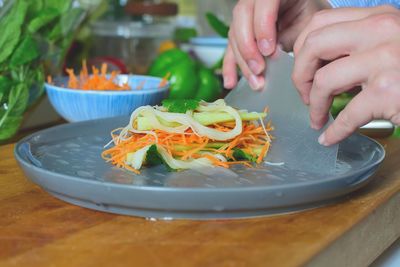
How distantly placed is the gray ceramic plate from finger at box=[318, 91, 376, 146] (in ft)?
0.17

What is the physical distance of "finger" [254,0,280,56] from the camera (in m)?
1.03

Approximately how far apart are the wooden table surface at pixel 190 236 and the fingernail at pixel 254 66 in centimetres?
29

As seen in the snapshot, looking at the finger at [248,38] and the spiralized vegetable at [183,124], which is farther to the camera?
the finger at [248,38]

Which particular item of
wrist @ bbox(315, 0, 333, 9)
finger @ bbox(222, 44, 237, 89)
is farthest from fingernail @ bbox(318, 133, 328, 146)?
wrist @ bbox(315, 0, 333, 9)

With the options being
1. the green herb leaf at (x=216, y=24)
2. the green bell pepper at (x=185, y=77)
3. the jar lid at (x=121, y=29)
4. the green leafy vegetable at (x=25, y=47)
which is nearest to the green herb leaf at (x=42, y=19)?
the green leafy vegetable at (x=25, y=47)

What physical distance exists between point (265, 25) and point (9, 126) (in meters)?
0.50

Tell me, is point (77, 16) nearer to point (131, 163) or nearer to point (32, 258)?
point (131, 163)

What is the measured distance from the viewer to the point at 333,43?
83 cm

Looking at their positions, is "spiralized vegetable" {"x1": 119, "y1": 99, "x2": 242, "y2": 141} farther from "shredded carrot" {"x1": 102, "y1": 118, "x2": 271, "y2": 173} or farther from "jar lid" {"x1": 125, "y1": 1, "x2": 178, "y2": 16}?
"jar lid" {"x1": 125, "y1": 1, "x2": 178, "y2": 16}

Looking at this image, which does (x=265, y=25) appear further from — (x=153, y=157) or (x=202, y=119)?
(x=153, y=157)

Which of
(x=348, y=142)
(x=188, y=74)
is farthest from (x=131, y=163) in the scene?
(x=188, y=74)

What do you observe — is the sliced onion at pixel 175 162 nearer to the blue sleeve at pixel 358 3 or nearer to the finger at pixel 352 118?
the finger at pixel 352 118

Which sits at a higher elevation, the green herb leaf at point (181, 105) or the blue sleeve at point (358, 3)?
the blue sleeve at point (358, 3)

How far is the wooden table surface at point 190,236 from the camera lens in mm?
634
